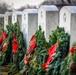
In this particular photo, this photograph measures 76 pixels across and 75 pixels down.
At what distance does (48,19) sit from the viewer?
A: 11242 millimetres

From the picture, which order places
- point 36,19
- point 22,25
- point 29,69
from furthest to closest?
point 22,25, point 36,19, point 29,69

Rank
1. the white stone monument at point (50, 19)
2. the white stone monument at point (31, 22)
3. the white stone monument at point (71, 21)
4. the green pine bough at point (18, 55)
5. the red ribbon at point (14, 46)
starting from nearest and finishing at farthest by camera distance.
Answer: the white stone monument at point (71, 21) → the white stone monument at point (50, 19) → the green pine bough at point (18, 55) → the white stone monument at point (31, 22) → the red ribbon at point (14, 46)

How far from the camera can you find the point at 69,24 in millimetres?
9008

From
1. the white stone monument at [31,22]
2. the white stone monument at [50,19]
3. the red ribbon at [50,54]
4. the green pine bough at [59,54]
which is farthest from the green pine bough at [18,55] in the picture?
the green pine bough at [59,54]

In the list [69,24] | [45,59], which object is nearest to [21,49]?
[45,59]

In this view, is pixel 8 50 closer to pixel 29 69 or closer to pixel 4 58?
pixel 4 58

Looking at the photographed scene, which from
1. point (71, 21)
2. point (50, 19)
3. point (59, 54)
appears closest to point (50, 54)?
point (59, 54)

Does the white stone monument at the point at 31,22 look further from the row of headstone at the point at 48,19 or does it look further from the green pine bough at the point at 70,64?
the green pine bough at the point at 70,64

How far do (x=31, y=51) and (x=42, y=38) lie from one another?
2.78 ft

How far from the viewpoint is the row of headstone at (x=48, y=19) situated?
8.93 metres

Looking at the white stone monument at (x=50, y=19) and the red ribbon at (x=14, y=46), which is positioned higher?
the white stone monument at (x=50, y=19)

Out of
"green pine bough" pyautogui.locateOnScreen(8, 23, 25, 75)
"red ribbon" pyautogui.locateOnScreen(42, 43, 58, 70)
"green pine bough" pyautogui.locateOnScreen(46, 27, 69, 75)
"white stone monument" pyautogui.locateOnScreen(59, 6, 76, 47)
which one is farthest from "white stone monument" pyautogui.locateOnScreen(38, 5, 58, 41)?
"green pine bough" pyautogui.locateOnScreen(8, 23, 25, 75)

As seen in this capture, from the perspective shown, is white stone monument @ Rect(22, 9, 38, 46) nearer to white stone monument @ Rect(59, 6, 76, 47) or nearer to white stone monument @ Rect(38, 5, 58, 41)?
white stone monument @ Rect(38, 5, 58, 41)

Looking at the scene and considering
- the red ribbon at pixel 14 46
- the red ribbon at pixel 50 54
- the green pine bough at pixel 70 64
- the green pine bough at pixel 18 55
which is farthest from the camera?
the red ribbon at pixel 14 46
